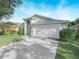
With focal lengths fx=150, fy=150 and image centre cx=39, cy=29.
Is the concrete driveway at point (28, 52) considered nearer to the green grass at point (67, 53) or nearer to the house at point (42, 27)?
the green grass at point (67, 53)

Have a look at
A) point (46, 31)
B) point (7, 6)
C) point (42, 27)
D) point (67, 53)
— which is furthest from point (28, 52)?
point (42, 27)

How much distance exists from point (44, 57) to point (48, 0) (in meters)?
19.4

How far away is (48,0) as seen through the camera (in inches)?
1097

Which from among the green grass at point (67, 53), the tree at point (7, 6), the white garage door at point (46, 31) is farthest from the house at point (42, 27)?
the green grass at point (67, 53)

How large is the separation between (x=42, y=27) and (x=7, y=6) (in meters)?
7.35

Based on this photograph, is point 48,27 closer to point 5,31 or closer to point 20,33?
point 20,33

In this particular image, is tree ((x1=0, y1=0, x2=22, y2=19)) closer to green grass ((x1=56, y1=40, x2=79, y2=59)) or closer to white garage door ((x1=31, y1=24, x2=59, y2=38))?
white garage door ((x1=31, y1=24, x2=59, y2=38))

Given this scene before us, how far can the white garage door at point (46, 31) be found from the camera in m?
26.2

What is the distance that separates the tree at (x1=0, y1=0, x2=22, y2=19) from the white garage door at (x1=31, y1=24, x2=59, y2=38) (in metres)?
5.24

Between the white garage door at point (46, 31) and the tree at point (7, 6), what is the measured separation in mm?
5241

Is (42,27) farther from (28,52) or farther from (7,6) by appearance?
(28,52)

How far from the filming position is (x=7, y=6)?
24.7 metres

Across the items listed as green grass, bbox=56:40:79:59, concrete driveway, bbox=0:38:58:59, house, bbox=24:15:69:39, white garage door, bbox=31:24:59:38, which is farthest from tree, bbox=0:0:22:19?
green grass, bbox=56:40:79:59

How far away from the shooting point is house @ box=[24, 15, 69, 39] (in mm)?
26109
